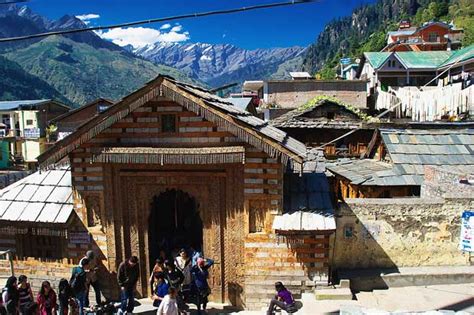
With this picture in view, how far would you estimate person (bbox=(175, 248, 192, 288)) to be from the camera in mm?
10414

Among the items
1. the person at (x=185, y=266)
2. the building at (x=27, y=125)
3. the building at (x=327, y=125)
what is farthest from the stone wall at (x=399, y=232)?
the building at (x=27, y=125)

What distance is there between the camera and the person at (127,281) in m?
10.2

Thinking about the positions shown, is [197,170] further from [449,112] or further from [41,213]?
[449,112]

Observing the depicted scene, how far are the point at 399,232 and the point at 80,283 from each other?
28.1 feet

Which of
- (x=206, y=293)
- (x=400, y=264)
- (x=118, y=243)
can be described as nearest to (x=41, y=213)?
(x=118, y=243)

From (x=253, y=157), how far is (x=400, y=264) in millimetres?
5458

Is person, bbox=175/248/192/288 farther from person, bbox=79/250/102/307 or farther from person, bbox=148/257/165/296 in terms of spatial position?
person, bbox=79/250/102/307

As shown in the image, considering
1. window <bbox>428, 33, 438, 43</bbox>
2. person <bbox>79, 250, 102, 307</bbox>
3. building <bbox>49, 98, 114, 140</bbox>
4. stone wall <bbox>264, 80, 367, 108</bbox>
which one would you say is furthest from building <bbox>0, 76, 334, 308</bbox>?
window <bbox>428, 33, 438, 43</bbox>

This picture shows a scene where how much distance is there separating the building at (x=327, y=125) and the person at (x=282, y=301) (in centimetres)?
1885

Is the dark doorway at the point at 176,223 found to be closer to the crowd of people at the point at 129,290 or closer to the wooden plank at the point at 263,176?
the crowd of people at the point at 129,290

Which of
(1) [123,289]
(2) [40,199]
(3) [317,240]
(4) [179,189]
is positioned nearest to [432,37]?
(3) [317,240]

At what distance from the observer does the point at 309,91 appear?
38094 millimetres

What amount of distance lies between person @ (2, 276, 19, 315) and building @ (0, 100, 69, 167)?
145 feet

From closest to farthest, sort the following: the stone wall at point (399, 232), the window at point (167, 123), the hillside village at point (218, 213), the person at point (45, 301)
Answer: the person at point (45, 301)
the hillside village at point (218, 213)
the window at point (167, 123)
the stone wall at point (399, 232)
